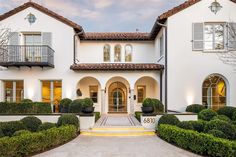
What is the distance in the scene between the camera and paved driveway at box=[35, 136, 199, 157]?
387 inches

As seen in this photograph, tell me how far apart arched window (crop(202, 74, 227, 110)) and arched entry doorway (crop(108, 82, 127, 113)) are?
7719 mm

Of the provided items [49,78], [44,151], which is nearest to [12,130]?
[44,151]

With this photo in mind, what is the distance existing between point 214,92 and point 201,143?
995 cm

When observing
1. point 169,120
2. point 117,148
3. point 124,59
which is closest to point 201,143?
point 117,148

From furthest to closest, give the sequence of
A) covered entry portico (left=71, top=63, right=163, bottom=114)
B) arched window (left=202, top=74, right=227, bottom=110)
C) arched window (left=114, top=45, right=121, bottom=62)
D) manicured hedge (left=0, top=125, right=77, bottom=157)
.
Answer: arched window (left=114, top=45, right=121, bottom=62) → covered entry portico (left=71, top=63, right=163, bottom=114) → arched window (left=202, top=74, right=227, bottom=110) → manicured hedge (left=0, top=125, right=77, bottom=157)

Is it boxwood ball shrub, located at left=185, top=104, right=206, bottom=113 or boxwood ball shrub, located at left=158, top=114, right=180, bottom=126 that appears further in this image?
boxwood ball shrub, located at left=185, top=104, right=206, bottom=113

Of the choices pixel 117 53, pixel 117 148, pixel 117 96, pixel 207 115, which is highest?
pixel 117 53

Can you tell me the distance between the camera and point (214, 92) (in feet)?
61.7

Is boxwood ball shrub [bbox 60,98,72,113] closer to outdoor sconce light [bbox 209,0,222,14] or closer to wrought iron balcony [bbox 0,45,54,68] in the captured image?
wrought iron balcony [bbox 0,45,54,68]

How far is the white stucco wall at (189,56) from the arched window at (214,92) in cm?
52

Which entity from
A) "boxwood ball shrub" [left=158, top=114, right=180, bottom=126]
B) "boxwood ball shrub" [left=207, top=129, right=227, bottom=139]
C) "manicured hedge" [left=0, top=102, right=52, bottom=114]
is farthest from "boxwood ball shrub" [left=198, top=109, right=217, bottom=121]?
"manicured hedge" [left=0, top=102, right=52, bottom=114]

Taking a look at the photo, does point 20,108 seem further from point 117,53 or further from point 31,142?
point 117,53

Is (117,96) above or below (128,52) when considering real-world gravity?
below

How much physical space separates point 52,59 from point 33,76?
1.89 metres
